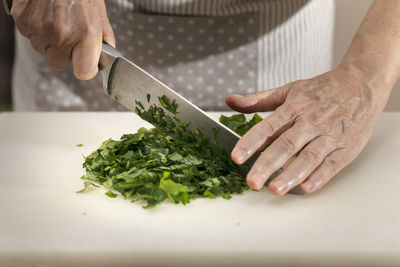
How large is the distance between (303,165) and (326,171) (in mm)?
50

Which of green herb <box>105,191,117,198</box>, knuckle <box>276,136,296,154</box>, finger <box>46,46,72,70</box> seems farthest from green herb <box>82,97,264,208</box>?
finger <box>46,46,72,70</box>

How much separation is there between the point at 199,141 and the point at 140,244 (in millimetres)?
325

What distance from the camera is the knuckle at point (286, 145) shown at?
103 centimetres

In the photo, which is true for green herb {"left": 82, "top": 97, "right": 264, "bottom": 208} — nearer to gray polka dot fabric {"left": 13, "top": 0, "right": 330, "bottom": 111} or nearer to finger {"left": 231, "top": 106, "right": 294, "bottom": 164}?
finger {"left": 231, "top": 106, "right": 294, "bottom": 164}

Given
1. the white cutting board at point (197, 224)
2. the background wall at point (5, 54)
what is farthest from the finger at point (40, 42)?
the background wall at point (5, 54)

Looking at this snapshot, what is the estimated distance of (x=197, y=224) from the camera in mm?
910

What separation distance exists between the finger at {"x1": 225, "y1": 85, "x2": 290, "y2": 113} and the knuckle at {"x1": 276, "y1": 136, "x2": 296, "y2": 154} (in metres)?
0.20

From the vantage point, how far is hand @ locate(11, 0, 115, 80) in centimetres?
113

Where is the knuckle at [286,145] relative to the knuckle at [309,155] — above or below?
above

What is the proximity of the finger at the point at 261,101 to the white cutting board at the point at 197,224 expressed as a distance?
229 mm

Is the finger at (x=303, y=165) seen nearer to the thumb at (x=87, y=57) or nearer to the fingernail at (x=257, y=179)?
the fingernail at (x=257, y=179)

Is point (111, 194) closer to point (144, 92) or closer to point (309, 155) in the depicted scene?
point (144, 92)

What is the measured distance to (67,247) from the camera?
839 mm

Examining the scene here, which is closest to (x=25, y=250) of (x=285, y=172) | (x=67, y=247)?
(x=67, y=247)
